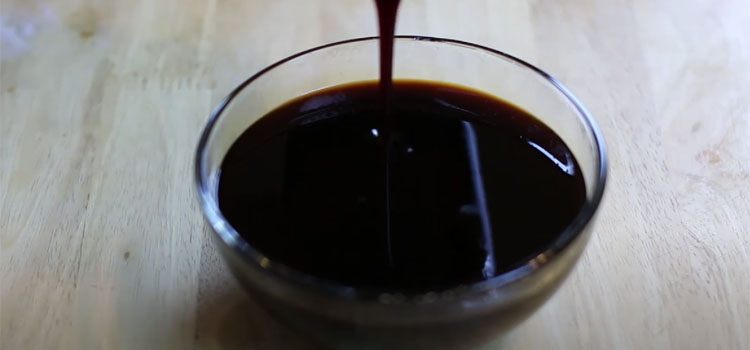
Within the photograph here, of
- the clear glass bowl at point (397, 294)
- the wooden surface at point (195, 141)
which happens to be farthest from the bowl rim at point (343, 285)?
the wooden surface at point (195, 141)

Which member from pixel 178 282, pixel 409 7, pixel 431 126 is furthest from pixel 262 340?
pixel 409 7

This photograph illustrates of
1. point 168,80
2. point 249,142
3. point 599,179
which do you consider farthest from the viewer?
point 168,80

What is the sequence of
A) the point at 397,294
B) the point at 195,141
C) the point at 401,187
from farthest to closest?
the point at 195,141
the point at 401,187
the point at 397,294

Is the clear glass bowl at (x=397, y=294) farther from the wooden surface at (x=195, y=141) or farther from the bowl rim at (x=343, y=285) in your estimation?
the wooden surface at (x=195, y=141)

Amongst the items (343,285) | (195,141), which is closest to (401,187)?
(343,285)

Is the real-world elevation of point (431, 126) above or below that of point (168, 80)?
below

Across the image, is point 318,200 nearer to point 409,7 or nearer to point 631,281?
point 631,281

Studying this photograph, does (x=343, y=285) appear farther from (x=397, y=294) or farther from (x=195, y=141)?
(x=195, y=141)
